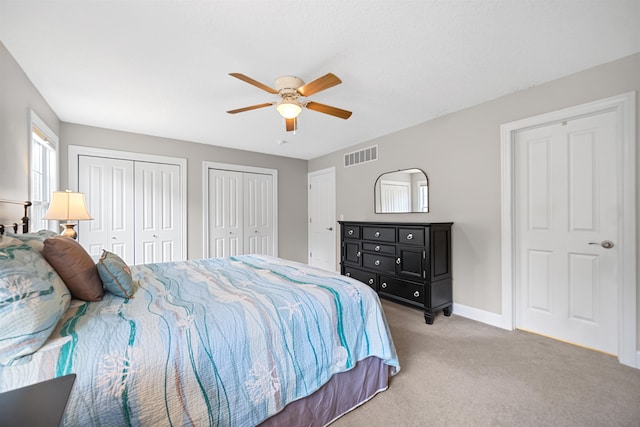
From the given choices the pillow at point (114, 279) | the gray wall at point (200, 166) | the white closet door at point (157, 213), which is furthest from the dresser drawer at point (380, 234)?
the white closet door at point (157, 213)

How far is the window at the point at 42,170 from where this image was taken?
277 centimetres

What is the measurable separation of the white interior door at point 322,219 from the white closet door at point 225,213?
144 centimetres

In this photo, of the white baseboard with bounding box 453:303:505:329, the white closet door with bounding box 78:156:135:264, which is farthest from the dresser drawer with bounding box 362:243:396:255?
the white closet door with bounding box 78:156:135:264

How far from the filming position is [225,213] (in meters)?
4.75

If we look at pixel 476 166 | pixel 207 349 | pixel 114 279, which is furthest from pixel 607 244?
pixel 114 279

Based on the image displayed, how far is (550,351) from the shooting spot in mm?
2332

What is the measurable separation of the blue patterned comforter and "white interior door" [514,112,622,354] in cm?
184

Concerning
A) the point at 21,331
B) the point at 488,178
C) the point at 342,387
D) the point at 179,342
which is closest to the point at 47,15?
the point at 21,331

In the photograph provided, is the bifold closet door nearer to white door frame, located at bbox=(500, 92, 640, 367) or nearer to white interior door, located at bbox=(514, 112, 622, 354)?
white interior door, located at bbox=(514, 112, 622, 354)

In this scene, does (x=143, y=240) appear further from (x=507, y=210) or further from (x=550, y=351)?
(x=550, y=351)

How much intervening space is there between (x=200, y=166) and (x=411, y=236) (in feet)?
11.4

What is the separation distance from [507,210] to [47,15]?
3.93 meters

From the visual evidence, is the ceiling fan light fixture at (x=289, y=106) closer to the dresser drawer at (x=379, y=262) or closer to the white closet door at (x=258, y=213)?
the dresser drawer at (x=379, y=262)

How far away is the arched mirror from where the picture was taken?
3.58 metres
